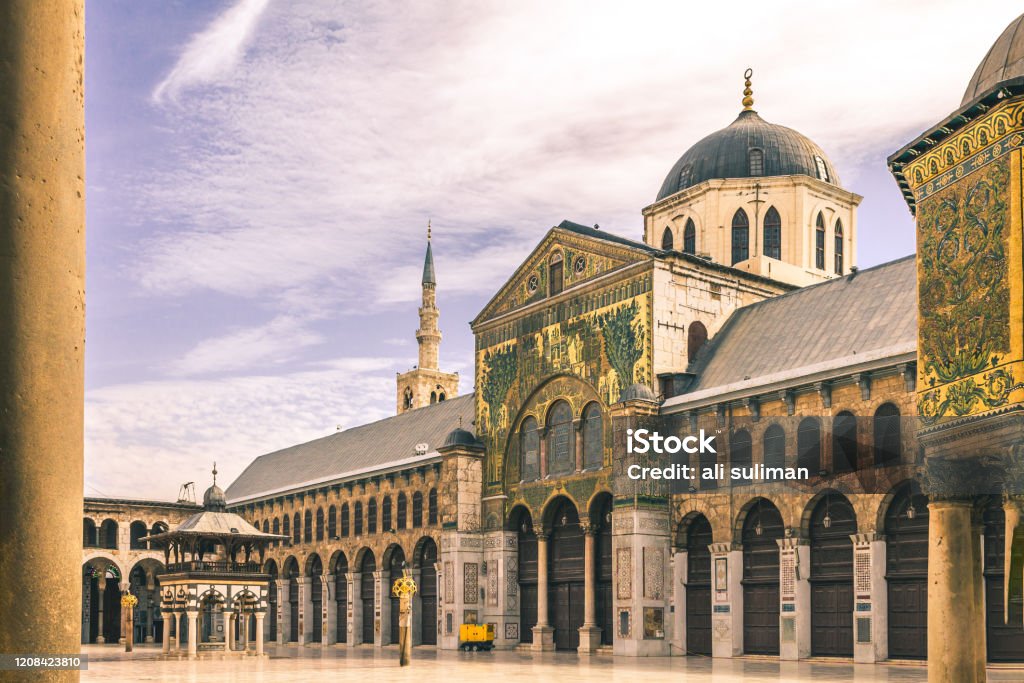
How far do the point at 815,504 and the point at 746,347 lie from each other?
7.29 m

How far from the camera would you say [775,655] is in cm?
3684

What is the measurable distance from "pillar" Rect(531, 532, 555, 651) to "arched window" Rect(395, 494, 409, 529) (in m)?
11.2

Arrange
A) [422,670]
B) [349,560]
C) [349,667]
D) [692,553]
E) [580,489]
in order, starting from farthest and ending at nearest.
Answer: [349,560] < [580,489] < [692,553] < [349,667] < [422,670]

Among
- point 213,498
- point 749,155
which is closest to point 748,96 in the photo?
point 749,155

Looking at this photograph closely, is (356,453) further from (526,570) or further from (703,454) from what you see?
(703,454)

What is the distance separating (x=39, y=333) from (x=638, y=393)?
37.6 metres

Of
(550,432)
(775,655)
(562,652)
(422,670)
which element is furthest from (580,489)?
(422,670)

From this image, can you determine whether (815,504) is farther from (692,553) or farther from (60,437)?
(60,437)

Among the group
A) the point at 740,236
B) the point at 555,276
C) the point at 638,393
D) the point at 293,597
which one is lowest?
the point at 293,597

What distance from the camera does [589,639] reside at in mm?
43125

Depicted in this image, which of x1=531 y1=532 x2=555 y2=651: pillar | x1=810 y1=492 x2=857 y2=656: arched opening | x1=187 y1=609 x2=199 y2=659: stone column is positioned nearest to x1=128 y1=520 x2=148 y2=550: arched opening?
x1=187 y1=609 x2=199 y2=659: stone column

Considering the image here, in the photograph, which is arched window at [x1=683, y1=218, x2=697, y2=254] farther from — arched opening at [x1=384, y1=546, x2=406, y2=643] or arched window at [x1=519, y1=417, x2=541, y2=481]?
arched opening at [x1=384, y1=546, x2=406, y2=643]

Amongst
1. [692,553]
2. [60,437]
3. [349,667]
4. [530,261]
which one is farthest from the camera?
[530,261]

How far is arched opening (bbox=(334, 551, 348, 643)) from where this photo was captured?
6162 centimetres
